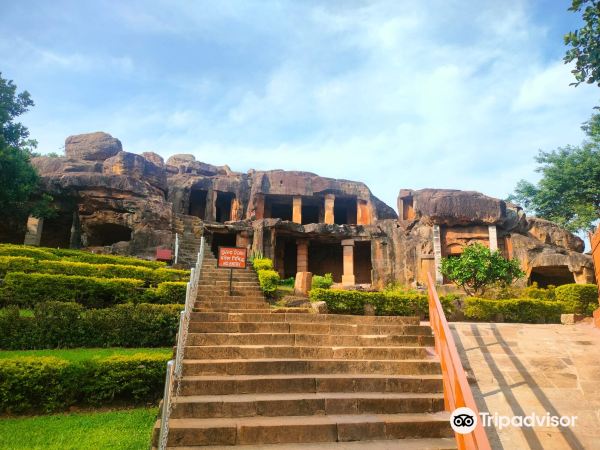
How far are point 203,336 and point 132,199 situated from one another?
1841 cm

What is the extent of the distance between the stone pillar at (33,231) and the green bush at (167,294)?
1736 centimetres

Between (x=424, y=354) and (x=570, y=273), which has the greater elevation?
(x=570, y=273)

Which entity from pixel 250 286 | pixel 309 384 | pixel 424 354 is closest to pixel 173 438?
pixel 309 384

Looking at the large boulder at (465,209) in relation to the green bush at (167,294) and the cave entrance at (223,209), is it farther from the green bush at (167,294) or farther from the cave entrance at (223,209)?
the green bush at (167,294)

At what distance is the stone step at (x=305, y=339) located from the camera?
6.92m

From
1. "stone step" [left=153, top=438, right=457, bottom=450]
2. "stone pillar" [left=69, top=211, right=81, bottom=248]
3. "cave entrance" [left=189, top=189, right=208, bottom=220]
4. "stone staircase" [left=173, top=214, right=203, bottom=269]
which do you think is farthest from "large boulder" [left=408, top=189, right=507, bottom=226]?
"stone pillar" [left=69, top=211, right=81, bottom=248]

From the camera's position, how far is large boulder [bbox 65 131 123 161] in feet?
101

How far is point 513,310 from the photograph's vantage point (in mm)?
12727

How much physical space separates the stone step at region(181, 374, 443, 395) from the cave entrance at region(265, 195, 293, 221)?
24542mm

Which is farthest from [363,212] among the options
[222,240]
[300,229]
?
[222,240]

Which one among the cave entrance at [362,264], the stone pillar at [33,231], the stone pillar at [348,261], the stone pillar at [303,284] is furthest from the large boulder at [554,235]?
the stone pillar at [33,231]

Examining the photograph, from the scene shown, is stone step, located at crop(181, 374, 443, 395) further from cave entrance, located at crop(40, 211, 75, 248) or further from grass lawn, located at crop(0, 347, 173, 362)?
cave entrance, located at crop(40, 211, 75, 248)

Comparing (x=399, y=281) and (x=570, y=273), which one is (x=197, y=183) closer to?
(x=399, y=281)

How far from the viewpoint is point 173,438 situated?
181 inches
